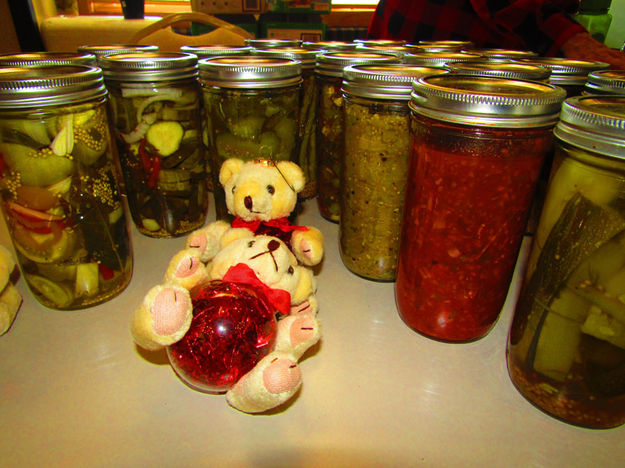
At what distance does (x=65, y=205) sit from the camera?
57 cm

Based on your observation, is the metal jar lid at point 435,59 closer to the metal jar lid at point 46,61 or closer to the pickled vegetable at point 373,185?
the pickled vegetable at point 373,185

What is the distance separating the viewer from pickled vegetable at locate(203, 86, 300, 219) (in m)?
0.69

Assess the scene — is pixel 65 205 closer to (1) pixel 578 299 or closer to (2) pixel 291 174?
(2) pixel 291 174

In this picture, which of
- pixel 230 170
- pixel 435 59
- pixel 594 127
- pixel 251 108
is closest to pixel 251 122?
pixel 251 108

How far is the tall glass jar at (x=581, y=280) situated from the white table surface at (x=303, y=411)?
0.17 ft

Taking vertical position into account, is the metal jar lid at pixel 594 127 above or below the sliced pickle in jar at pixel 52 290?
above

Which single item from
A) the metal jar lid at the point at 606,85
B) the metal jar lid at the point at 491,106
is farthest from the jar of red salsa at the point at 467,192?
the metal jar lid at the point at 606,85

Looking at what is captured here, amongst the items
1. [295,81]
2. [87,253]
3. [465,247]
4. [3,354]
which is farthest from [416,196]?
[3,354]

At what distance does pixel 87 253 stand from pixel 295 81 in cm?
42

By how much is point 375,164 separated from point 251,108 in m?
0.23

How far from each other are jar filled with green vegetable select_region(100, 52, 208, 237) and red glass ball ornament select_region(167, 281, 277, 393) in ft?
1.19

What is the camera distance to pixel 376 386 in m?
0.53

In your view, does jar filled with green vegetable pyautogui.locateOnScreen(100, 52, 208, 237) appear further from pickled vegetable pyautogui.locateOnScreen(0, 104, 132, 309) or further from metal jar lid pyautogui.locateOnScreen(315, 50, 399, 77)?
metal jar lid pyautogui.locateOnScreen(315, 50, 399, 77)

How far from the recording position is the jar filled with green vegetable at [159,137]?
2.32 ft
